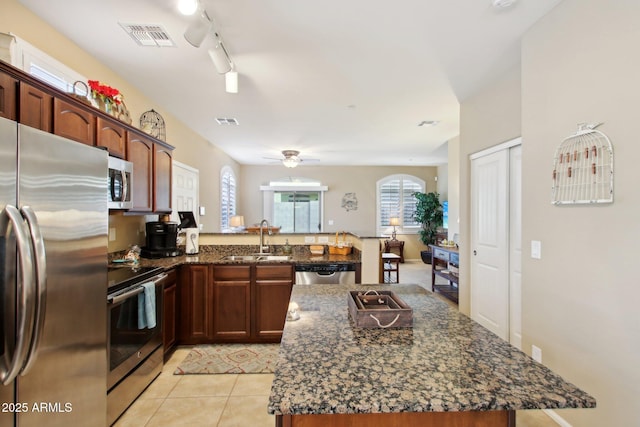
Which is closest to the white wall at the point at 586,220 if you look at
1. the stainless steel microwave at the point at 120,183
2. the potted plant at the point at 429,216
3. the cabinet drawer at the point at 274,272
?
the cabinet drawer at the point at 274,272

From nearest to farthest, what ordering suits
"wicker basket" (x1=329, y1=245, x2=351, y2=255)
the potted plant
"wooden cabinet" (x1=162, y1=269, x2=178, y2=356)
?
"wooden cabinet" (x1=162, y1=269, x2=178, y2=356)
"wicker basket" (x1=329, y1=245, x2=351, y2=255)
the potted plant

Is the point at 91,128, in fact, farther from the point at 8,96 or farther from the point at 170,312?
the point at 170,312

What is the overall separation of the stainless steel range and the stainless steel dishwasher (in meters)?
1.30

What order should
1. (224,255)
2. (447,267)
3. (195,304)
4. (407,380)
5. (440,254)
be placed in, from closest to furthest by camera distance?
(407,380), (195,304), (224,255), (447,267), (440,254)

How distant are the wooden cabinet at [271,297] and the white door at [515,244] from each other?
2.17 m

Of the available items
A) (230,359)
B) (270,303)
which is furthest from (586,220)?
(230,359)

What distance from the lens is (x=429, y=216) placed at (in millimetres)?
7863

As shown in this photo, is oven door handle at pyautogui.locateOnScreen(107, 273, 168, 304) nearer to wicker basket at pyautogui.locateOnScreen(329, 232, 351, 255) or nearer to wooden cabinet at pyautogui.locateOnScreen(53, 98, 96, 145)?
wooden cabinet at pyautogui.locateOnScreen(53, 98, 96, 145)

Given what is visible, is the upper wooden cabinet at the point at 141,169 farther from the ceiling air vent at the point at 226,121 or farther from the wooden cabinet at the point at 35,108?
the ceiling air vent at the point at 226,121

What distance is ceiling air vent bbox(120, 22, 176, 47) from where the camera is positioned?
215 cm

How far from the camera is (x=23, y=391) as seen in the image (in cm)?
115

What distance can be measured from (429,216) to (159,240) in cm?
662

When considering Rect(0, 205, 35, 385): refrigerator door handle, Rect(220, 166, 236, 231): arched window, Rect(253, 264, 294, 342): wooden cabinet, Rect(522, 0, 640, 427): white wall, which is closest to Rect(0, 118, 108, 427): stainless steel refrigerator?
Rect(0, 205, 35, 385): refrigerator door handle

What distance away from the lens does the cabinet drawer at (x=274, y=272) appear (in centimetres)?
306
